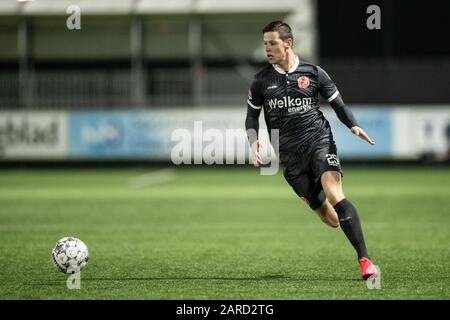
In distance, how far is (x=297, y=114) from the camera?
342 inches

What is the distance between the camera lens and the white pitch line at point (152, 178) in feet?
71.9

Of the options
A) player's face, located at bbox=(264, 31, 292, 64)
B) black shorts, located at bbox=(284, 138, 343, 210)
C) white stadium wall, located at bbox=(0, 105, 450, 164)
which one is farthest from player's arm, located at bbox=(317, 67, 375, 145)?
white stadium wall, located at bbox=(0, 105, 450, 164)

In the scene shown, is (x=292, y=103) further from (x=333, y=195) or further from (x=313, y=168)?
(x=333, y=195)

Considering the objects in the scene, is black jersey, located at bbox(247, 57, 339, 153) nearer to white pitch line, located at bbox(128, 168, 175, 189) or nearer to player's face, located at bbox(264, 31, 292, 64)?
player's face, located at bbox(264, 31, 292, 64)

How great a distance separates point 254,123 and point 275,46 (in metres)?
0.77

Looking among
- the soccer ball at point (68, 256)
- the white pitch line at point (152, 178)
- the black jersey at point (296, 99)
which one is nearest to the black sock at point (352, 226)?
the black jersey at point (296, 99)

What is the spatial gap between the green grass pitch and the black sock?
0.97ft

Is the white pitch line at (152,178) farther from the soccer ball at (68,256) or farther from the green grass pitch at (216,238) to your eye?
the soccer ball at (68,256)

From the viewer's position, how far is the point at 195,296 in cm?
739

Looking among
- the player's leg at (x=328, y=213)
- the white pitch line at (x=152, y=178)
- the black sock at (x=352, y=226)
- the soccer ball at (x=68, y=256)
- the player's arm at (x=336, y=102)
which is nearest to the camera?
the black sock at (x=352, y=226)

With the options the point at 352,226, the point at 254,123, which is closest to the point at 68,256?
the point at 254,123

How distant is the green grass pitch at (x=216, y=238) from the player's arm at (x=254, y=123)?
3.73 ft

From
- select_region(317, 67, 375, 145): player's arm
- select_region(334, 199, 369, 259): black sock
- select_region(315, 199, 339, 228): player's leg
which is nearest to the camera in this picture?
select_region(334, 199, 369, 259): black sock

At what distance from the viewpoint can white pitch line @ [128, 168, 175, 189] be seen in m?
21.9
